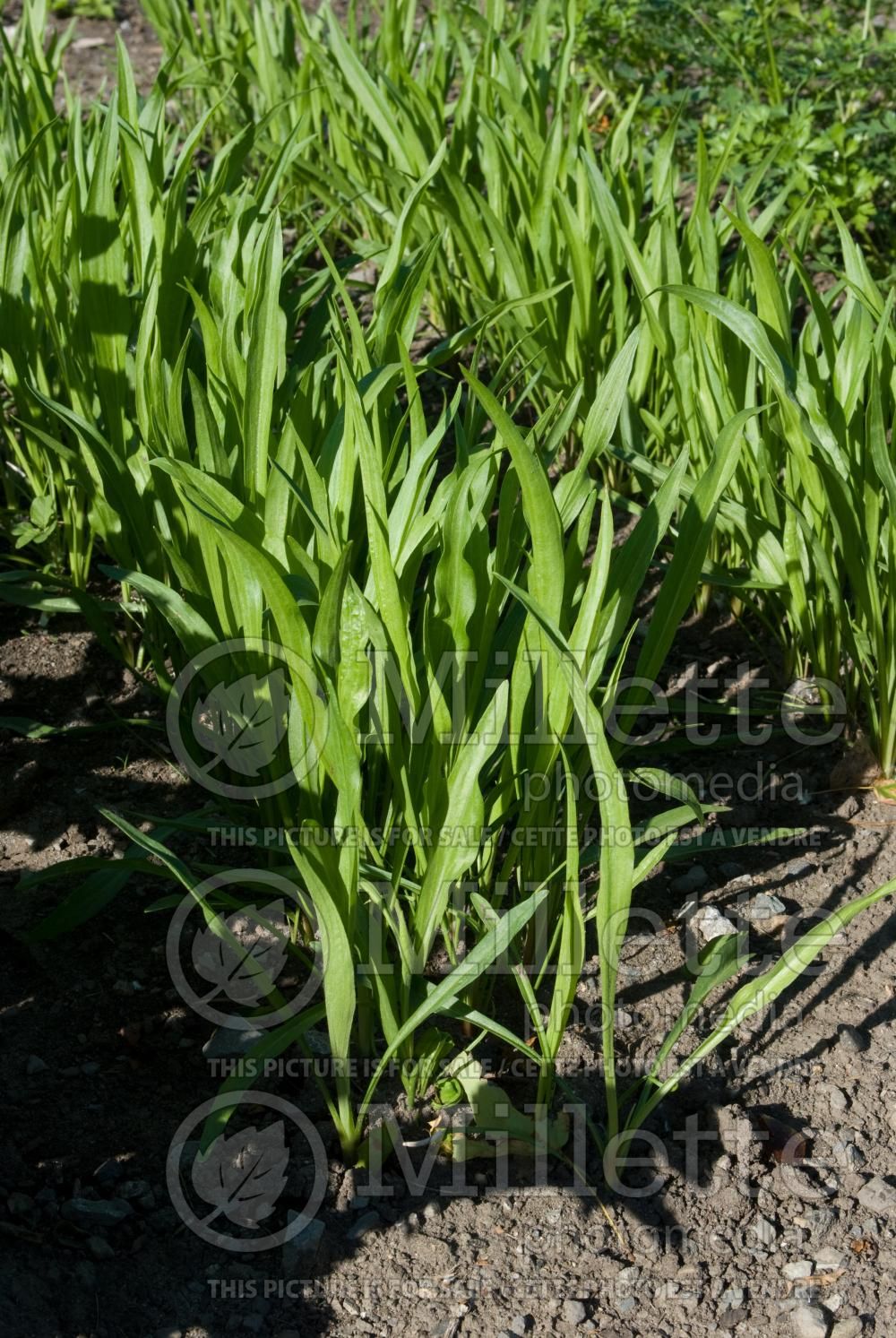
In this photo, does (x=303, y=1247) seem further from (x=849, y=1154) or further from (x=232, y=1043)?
(x=849, y=1154)

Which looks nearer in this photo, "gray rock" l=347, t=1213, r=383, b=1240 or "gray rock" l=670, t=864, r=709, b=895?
"gray rock" l=347, t=1213, r=383, b=1240

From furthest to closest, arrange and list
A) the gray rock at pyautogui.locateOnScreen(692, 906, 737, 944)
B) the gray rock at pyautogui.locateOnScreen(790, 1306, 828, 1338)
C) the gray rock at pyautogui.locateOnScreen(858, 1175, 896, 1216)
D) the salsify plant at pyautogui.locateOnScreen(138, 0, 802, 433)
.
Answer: the salsify plant at pyautogui.locateOnScreen(138, 0, 802, 433) → the gray rock at pyautogui.locateOnScreen(692, 906, 737, 944) → the gray rock at pyautogui.locateOnScreen(858, 1175, 896, 1216) → the gray rock at pyautogui.locateOnScreen(790, 1306, 828, 1338)

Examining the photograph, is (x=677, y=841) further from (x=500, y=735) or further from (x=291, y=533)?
(x=291, y=533)

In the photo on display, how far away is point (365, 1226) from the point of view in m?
1.35

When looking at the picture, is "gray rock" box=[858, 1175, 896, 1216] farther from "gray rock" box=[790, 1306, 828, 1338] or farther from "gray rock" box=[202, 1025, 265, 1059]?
"gray rock" box=[202, 1025, 265, 1059]

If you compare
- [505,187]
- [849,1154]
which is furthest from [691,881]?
[505,187]

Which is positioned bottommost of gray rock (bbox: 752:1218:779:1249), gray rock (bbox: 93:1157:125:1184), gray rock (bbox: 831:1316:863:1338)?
gray rock (bbox: 831:1316:863:1338)

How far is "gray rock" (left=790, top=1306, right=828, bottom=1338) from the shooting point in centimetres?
126

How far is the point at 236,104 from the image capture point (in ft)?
10.7

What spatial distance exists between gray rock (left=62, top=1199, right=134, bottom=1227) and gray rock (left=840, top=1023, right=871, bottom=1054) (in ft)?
2.53

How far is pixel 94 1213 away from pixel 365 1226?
260 millimetres

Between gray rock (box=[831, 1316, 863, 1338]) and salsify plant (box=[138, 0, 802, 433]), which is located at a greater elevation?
salsify plant (box=[138, 0, 802, 433])

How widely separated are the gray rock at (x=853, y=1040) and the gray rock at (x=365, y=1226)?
1.78 ft

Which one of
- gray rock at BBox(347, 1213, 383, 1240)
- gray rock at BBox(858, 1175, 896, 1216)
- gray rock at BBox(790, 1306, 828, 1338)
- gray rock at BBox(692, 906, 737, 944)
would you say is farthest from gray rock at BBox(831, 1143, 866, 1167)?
gray rock at BBox(347, 1213, 383, 1240)
